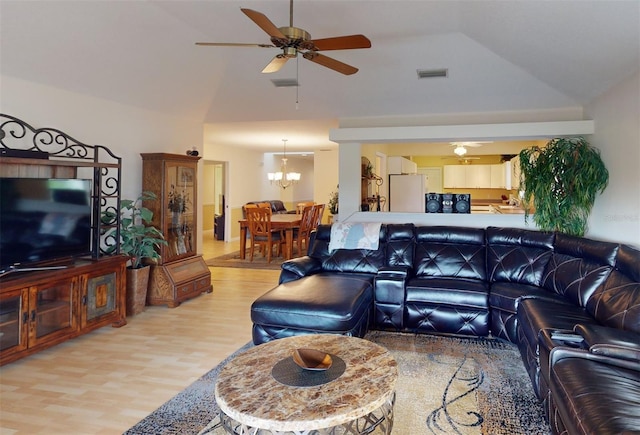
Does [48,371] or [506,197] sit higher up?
[506,197]

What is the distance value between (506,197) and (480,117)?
508 centimetres

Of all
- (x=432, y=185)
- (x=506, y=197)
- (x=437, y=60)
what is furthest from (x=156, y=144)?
(x=506, y=197)

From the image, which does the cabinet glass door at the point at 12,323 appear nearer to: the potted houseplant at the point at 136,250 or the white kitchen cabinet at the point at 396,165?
the potted houseplant at the point at 136,250

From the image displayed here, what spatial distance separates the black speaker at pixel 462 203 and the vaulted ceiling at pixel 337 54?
1.13m

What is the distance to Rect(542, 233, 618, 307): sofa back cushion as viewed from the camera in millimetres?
2914

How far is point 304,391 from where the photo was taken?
1.65m

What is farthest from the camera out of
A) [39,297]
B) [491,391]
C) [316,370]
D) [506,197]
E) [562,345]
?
[506,197]

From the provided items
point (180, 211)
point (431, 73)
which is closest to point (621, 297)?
point (431, 73)

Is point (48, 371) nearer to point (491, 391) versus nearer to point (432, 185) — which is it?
point (491, 391)

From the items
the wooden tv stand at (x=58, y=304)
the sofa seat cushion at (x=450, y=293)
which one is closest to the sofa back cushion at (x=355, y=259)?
the sofa seat cushion at (x=450, y=293)

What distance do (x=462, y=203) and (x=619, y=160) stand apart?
1870mm

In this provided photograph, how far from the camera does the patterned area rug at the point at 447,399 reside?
2139 mm

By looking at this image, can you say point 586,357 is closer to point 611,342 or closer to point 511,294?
point 611,342

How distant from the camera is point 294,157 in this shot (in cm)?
1350
